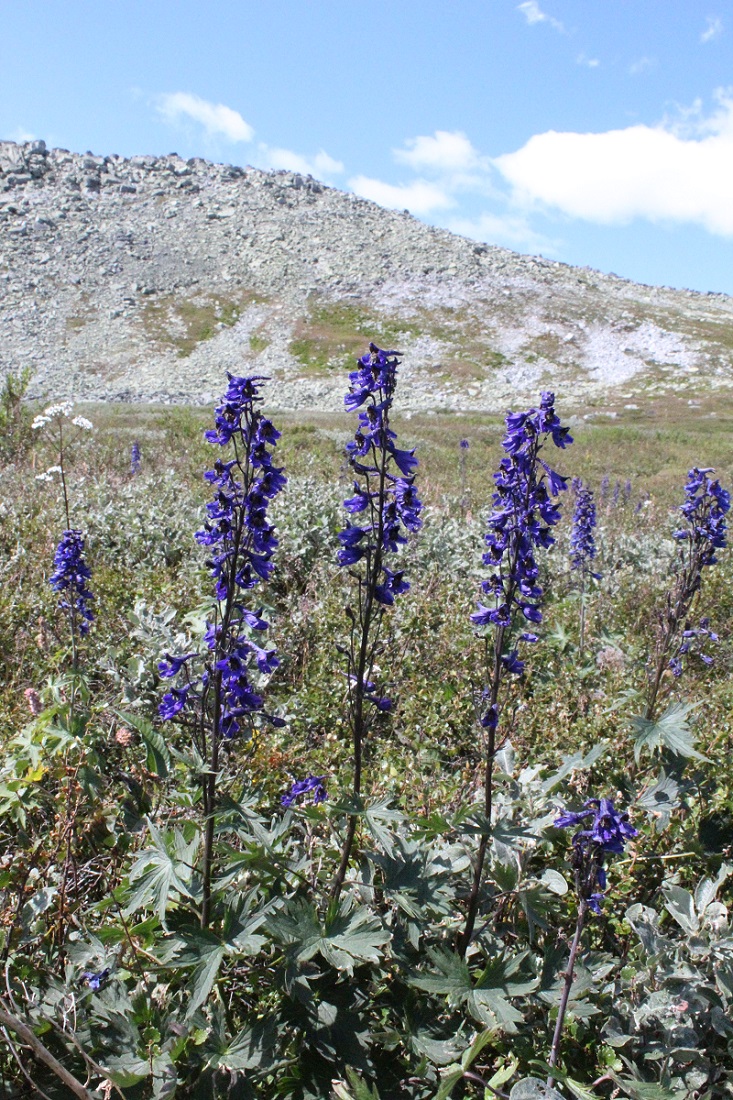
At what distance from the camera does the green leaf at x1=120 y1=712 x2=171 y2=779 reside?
251cm

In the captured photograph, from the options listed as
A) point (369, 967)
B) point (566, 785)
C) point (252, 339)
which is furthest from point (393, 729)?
point (252, 339)

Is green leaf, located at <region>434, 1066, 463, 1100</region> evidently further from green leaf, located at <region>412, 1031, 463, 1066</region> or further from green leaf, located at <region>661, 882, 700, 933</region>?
green leaf, located at <region>661, 882, 700, 933</region>

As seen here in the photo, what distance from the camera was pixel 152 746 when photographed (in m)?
2.53

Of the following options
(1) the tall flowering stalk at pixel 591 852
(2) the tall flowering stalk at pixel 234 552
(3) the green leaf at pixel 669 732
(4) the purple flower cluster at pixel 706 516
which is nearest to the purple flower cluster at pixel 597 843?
(1) the tall flowering stalk at pixel 591 852

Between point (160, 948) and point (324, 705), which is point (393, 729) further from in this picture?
point (160, 948)

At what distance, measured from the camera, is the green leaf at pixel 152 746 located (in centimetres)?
251

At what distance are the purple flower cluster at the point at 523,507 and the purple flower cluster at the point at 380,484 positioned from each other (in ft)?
1.30

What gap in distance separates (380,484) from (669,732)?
5.89 feet

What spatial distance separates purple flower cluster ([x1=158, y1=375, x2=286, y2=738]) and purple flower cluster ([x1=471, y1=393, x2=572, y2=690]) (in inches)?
34.8

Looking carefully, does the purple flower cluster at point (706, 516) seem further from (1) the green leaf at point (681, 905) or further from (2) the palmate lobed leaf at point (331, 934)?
(2) the palmate lobed leaf at point (331, 934)

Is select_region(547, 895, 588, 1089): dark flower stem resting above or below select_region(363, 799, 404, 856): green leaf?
below

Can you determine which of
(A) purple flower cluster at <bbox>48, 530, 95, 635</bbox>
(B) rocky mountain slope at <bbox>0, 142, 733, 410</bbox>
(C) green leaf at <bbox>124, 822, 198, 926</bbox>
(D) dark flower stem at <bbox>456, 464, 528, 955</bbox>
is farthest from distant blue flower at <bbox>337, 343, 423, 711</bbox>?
(B) rocky mountain slope at <bbox>0, 142, 733, 410</bbox>

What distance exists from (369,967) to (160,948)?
79 cm

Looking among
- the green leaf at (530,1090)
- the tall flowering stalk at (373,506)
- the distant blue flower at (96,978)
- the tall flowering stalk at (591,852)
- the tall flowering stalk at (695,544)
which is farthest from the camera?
the tall flowering stalk at (695,544)
